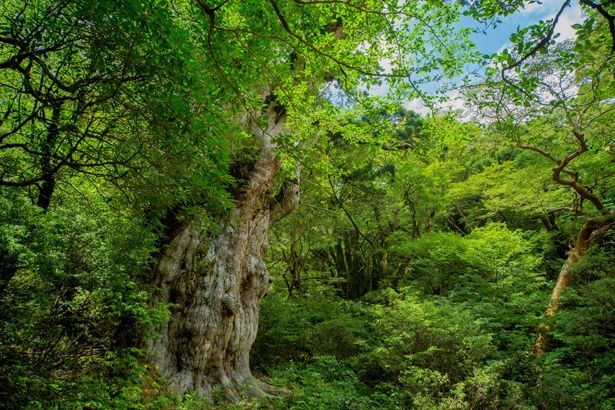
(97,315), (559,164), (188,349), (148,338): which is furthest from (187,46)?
(559,164)

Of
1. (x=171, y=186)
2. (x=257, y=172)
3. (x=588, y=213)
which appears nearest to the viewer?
(x=171, y=186)

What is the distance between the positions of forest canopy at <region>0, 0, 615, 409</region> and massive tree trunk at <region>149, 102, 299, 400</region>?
36 mm

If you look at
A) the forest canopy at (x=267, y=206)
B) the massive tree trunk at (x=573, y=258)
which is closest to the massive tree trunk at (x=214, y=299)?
the forest canopy at (x=267, y=206)

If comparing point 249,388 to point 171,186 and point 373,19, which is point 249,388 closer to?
point 171,186

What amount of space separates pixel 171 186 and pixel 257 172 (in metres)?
3.95

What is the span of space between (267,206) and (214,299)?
248 cm

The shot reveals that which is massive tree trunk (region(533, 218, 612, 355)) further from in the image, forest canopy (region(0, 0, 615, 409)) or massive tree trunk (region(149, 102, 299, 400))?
massive tree trunk (region(149, 102, 299, 400))

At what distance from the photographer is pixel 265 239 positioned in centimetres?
782

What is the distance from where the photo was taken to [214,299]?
5973 millimetres

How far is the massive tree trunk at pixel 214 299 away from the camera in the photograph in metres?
5.58

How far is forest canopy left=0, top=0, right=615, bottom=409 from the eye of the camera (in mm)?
2652

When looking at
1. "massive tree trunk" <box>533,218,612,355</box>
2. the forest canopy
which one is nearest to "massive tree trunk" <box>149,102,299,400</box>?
the forest canopy

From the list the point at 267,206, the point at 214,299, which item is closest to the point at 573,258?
the point at 267,206

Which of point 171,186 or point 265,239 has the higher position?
point 265,239
